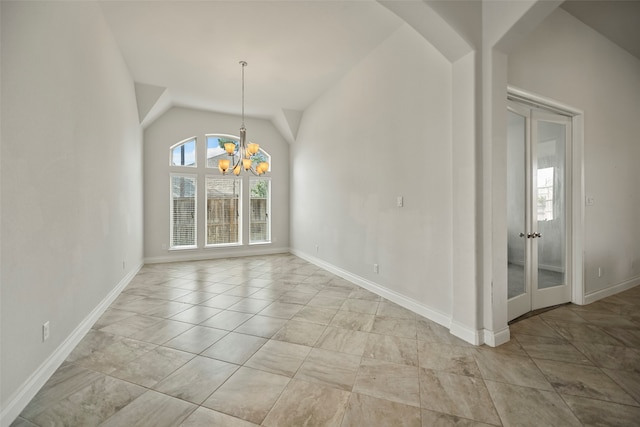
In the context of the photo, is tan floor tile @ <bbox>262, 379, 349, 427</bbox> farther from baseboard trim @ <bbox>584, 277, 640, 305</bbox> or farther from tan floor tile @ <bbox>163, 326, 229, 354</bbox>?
baseboard trim @ <bbox>584, 277, 640, 305</bbox>

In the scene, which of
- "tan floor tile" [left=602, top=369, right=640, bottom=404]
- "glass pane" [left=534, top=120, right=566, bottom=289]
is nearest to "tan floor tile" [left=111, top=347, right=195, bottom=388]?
"tan floor tile" [left=602, top=369, right=640, bottom=404]

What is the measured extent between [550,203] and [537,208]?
0.95 feet

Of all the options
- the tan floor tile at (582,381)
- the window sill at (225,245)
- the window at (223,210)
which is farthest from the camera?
the window at (223,210)

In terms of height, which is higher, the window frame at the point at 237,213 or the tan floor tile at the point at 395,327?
the window frame at the point at 237,213

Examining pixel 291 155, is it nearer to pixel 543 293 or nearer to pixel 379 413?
pixel 543 293

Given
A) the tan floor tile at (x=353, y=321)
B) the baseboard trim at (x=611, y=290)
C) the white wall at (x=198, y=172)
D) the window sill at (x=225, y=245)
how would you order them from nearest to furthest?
the tan floor tile at (x=353, y=321) → the baseboard trim at (x=611, y=290) → the white wall at (x=198, y=172) → the window sill at (x=225, y=245)

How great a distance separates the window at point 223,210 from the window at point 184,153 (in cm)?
57

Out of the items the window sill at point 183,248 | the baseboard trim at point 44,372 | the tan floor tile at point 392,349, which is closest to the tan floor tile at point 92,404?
the baseboard trim at point 44,372

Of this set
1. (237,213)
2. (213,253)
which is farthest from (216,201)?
(213,253)

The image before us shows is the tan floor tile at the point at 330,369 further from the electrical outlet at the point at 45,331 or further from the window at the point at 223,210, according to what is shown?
the window at the point at 223,210

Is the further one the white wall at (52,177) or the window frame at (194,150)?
the window frame at (194,150)

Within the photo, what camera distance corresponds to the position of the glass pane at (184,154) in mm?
6312

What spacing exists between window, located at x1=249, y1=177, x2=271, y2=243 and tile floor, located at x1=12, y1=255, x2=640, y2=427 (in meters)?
3.78

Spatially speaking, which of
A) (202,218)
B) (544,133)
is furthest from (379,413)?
(202,218)
